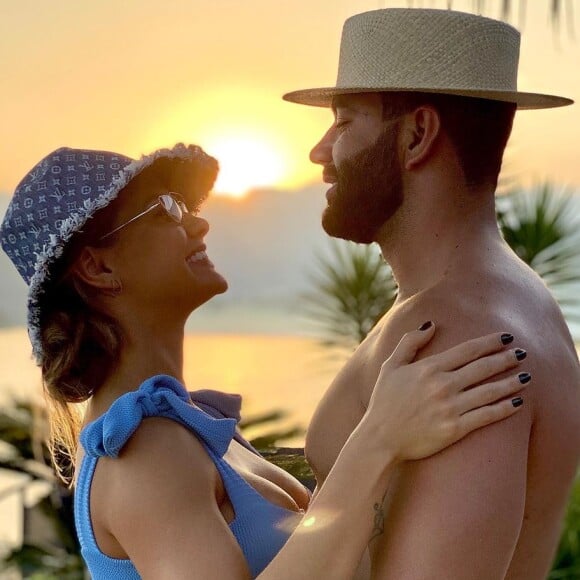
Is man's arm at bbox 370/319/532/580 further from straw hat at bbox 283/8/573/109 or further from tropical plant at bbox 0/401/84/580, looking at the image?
tropical plant at bbox 0/401/84/580

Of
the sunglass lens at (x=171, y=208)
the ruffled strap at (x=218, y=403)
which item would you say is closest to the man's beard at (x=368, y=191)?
the sunglass lens at (x=171, y=208)

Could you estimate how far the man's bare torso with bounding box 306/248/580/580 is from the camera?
1702mm

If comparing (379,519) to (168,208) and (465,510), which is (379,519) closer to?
(465,510)

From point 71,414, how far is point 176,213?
22.8 inches

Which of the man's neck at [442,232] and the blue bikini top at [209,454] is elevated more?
the man's neck at [442,232]

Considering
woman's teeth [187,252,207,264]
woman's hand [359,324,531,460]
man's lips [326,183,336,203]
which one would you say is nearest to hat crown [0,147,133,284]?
woman's teeth [187,252,207,264]

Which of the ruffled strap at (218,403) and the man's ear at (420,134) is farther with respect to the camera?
the ruffled strap at (218,403)

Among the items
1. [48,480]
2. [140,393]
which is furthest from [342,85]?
[48,480]

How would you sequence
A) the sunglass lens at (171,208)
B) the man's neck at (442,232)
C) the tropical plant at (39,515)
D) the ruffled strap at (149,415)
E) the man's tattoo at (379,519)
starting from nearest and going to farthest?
1. the man's tattoo at (379,519)
2. the man's neck at (442,232)
3. the ruffled strap at (149,415)
4. the sunglass lens at (171,208)
5. the tropical plant at (39,515)

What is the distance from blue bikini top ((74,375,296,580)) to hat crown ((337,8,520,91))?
0.75 metres

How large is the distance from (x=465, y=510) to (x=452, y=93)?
2.51 ft

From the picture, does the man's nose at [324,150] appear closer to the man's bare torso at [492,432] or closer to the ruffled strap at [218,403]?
the man's bare torso at [492,432]

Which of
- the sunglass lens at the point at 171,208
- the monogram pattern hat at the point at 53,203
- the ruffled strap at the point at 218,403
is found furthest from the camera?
the ruffled strap at the point at 218,403

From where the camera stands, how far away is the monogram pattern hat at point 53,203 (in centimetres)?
226
